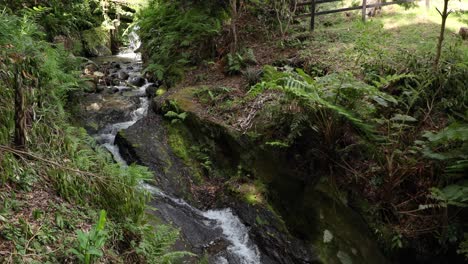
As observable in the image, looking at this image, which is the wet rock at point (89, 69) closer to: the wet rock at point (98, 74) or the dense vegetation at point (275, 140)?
the wet rock at point (98, 74)

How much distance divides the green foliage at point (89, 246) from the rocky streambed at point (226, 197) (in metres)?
2.05

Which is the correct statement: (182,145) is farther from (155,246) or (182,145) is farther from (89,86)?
(89,86)

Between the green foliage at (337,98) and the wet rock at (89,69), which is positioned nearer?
the green foliage at (337,98)

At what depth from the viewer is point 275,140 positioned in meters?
5.77

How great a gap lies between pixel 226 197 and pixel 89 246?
335cm

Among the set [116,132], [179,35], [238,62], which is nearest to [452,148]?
[238,62]

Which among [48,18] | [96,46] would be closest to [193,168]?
[48,18]

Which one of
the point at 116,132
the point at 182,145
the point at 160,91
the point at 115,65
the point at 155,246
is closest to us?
the point at 155,246

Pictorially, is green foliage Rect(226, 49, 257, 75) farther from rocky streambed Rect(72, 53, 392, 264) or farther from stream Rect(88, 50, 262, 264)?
stream Rect(88, 50, 262, 264)

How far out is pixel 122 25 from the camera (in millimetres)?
16672

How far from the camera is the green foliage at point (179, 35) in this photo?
30.8ft

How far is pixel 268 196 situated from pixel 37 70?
167 inches

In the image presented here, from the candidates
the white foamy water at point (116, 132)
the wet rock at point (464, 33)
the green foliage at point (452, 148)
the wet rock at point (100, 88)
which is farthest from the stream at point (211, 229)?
the wet rock at point (464, 33)

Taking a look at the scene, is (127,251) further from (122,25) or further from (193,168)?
(122,25)
